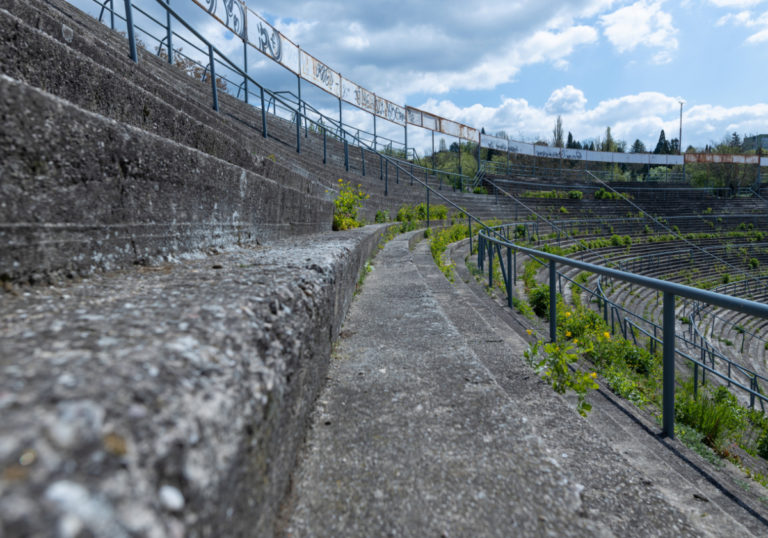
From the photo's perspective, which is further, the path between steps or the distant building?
the distant building

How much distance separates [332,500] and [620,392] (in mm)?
2680

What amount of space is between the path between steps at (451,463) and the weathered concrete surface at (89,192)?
87 cm

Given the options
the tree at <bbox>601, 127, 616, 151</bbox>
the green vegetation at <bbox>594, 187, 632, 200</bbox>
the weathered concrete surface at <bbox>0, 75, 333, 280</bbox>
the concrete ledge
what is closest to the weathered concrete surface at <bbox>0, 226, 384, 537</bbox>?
the weathered concrete surface at <bbox>0, 75, 333, 280</bbox>

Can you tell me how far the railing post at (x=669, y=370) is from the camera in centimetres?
206

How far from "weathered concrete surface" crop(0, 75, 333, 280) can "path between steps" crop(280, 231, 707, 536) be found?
87 centimetres

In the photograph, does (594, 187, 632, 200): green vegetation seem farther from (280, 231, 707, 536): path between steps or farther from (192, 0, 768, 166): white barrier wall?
(280, 231, 707, 536): path between steps

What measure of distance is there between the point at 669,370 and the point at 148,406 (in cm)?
243

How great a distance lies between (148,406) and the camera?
573mm

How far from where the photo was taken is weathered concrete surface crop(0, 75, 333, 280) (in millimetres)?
990

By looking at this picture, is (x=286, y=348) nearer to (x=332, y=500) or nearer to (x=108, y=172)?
(x=332, y=500)

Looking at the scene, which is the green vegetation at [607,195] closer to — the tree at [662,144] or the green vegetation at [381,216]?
the green vegetation at [381,216]

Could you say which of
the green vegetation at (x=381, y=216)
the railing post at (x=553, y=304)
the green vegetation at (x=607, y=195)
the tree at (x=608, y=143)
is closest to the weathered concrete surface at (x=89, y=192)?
the railing post at (x=553, y=304)

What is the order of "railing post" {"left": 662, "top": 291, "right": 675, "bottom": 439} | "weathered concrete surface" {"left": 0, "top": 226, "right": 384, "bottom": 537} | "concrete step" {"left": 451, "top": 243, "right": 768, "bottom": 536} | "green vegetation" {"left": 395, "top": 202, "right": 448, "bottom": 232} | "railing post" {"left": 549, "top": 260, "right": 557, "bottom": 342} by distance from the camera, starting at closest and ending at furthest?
"weathered concrete surface" {"left": 0, "top": 226, "right": 384, "bottom": 537} → "concrete step" {"left": 451, "top": 243, "right": 768, "bottom": 536} → "railing post" {"left": 662, "top": 291, "right": 675, "bottom": 439} → "railing post" {"left": 549, "top": 260, "right": 557, "bottom": 342} → "green vegetation" {"left": 395, "top": 202, "right": 448, "bottom": 232}

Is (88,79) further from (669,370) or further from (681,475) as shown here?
(669,370)
